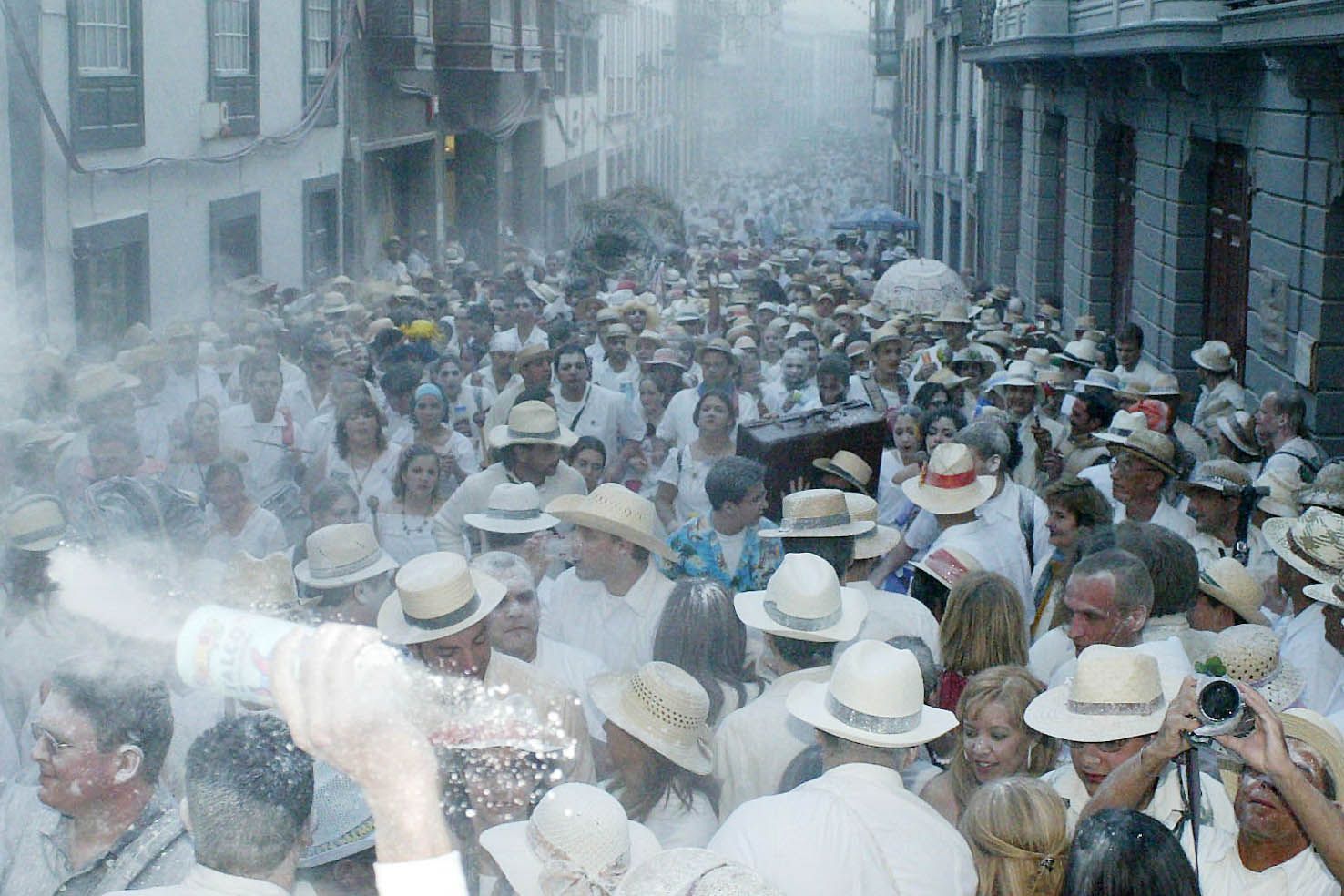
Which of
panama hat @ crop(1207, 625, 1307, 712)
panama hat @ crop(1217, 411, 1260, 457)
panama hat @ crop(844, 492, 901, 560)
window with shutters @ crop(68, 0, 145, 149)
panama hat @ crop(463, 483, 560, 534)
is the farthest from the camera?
window with shutters @ crop(68, 0, 145, 149)

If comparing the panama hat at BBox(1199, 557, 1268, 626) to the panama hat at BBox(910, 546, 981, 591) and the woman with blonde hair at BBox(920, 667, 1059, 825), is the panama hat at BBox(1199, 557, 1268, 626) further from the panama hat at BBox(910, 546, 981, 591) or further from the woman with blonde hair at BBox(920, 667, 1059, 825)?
the woman with blonde hair at BBox(920, 667, 1059, 825)

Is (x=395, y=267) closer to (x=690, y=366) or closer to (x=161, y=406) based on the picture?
(x=690, y=366)

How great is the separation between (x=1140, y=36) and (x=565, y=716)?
34.7 feet

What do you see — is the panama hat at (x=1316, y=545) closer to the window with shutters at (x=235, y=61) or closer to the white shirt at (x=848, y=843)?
the white shirt at (x=848, y=843)

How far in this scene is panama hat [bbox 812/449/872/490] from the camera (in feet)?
24.5

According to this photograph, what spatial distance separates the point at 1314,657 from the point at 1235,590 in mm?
358

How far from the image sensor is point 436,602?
471cm

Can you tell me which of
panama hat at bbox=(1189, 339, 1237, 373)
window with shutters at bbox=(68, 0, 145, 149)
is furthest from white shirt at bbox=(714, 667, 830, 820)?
window with shutters at bbox=(68, 0, 145, 149)

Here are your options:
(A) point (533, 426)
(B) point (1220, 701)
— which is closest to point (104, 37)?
(A) point (533, 426)

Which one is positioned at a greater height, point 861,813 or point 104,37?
point 104,37

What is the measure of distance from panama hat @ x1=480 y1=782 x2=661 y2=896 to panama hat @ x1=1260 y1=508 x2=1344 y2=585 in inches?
109

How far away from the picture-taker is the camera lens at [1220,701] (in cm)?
333

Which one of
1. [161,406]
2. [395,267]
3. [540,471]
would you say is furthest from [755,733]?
[395,267]

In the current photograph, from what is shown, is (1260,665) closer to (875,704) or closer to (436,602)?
(875,704)
